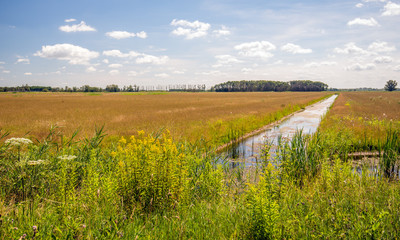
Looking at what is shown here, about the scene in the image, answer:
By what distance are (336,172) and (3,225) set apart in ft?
19.0

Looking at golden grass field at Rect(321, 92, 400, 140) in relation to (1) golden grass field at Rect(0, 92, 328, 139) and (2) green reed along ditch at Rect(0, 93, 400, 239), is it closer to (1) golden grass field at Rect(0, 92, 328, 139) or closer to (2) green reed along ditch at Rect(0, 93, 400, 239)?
(1) golden grass field at Rect(0, 92, 328, 139)

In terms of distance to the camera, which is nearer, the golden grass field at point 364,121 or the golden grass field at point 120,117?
the golden grass field at point 364,121

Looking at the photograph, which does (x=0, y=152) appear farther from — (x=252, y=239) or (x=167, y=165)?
(x=252, y=239)

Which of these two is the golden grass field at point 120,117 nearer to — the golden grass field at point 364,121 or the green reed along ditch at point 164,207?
the green reed along ditch at point 164,207

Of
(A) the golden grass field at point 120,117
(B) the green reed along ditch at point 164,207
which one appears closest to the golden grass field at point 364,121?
(A) the golden grass field at point 120,117

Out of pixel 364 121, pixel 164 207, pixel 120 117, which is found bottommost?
pixel 164 207

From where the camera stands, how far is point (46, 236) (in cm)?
274

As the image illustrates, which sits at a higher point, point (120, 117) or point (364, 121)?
point (364, 121)

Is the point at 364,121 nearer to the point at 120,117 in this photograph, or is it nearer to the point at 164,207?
the point at 164,207

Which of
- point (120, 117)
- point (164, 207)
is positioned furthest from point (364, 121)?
point (120, 117)

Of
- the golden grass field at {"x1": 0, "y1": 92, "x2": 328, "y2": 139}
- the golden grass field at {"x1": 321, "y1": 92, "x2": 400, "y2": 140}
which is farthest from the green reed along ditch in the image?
the golden grass field at {"x1": 321, "y1": 92, "x2": 400, "y2": 140}

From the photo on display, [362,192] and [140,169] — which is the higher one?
[140,169]

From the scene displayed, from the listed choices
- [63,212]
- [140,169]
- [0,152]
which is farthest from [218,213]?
[0,152]

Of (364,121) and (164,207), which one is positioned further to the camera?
(364,121)
